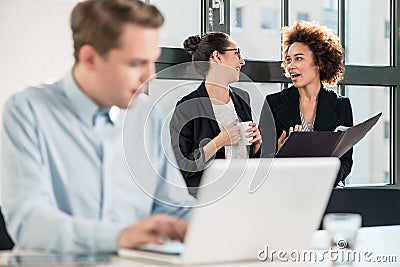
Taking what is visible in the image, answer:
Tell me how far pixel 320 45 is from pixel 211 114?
2.60 feet

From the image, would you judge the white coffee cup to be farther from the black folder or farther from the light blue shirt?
the light blue shirt

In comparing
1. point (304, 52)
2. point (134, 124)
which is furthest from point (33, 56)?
point (134, 124)

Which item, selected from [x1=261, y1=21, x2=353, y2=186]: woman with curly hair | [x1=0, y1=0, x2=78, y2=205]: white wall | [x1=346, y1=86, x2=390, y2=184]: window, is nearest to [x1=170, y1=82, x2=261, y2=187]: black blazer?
[x1=261, y1=21, x2=353, y2=186]: woman with curly hair

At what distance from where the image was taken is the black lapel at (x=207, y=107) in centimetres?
313

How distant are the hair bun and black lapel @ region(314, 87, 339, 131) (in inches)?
26.4

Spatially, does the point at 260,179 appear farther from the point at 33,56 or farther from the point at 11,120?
the point at 33,56

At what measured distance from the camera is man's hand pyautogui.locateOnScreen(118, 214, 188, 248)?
1401mm

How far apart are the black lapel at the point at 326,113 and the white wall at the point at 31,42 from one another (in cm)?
119

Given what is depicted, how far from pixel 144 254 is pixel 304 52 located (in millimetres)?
2413

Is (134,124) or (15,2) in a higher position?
(15,2)

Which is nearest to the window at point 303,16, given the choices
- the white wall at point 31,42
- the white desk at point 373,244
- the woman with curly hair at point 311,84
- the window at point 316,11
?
the window at point 316,11

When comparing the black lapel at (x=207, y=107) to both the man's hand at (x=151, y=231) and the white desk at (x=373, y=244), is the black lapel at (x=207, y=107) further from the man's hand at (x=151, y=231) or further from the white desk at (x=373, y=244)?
the man's hand at (x=151, y=231)

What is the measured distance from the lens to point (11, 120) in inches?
60.7

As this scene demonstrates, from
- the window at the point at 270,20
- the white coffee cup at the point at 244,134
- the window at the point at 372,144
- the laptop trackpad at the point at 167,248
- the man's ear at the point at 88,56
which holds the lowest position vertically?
the window at the point at 372,144
